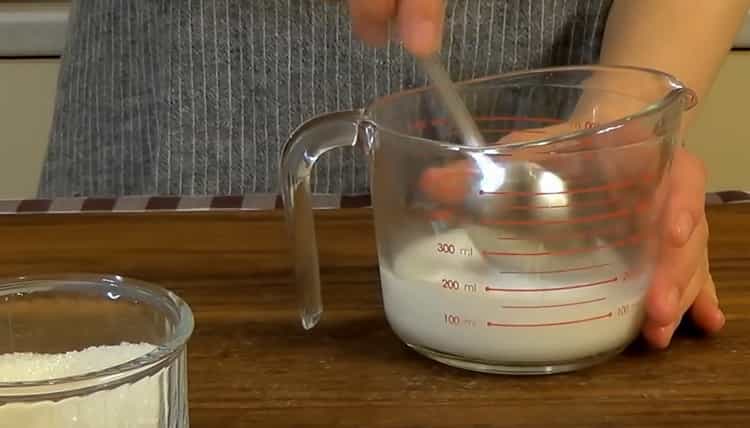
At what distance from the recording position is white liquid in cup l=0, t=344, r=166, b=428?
14.5 inches

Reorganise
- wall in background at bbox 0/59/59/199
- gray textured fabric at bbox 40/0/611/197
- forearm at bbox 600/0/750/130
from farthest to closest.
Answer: wall in background at bbox 0/59/59/199 < gray textured fabric at bbox 40/0/611/197 < forearm at bbox 600/0/750/130

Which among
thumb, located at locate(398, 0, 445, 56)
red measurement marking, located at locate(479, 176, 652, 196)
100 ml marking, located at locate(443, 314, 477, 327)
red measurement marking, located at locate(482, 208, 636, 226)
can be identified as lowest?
100 ml marking, located at locate(443, 314, 477, 327)

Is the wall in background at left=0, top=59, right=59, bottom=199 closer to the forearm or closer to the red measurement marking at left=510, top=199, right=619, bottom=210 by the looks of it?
the forearm

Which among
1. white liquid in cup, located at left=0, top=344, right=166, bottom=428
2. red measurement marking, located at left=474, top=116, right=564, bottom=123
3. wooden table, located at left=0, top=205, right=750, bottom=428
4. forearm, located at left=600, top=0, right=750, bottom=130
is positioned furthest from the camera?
forearm, located at left=600, top=0, right=750, bottom=130

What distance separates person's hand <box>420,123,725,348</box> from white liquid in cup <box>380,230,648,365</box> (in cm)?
2

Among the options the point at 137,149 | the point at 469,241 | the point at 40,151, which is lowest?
the point at 40,151

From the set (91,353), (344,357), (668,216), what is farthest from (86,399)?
(668,216)

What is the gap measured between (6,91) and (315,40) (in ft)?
2.22

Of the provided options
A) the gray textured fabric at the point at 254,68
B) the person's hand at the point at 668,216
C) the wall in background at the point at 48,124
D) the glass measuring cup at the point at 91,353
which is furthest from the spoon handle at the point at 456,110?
the wall in background at the point at 48,124

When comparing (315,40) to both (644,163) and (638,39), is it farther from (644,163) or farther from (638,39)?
(644,163)

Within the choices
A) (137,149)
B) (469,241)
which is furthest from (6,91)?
(469,241)

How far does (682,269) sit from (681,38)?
0.26m

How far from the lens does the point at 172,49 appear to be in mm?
956

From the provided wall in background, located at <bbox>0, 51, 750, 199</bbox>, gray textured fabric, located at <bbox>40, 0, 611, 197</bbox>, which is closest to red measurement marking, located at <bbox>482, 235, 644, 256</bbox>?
gray textured fabric, located at <bbox>40, 0, 611, 197</bbox>
